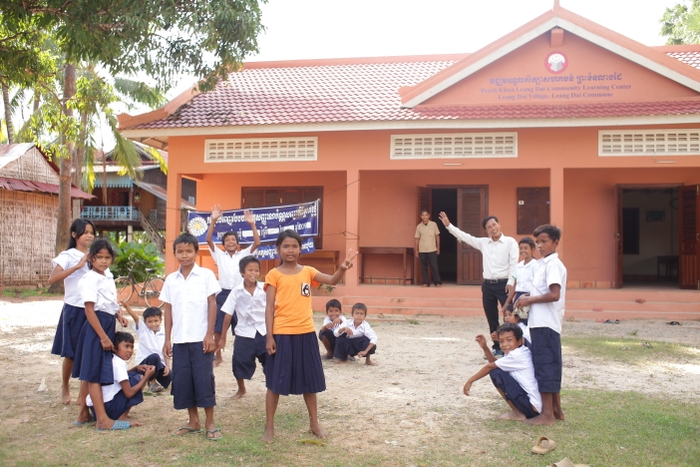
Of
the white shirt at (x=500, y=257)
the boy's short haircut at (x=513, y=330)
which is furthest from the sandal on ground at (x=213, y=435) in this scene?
the white shirt at (x=500, y=257)

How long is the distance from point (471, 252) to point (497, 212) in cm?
101

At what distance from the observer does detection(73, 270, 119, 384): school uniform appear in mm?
4684

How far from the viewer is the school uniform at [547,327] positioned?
15.5ft

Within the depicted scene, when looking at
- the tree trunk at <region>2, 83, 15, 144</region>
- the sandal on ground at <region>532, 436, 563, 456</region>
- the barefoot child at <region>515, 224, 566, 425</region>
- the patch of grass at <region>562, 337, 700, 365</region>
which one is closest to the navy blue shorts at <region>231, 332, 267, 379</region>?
the barefoot child at <region>515, 224, 566, 425</region>

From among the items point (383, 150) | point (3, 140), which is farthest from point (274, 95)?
point (3, 140)

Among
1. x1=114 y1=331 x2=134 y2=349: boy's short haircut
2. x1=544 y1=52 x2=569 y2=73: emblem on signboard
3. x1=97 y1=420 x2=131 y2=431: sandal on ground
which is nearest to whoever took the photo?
x1=97 y1=420 x2=131 y2=431: sandal on ground

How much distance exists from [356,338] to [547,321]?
9.20 feet

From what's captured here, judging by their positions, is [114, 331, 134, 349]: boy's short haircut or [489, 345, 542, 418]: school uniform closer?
[489, 345, 542, 418]: school uniform

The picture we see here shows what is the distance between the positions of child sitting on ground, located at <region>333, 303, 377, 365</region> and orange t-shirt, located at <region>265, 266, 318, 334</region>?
2657 mm

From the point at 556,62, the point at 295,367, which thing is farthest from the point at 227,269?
the point at 556,62

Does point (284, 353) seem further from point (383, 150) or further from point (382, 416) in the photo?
point (383, 150)

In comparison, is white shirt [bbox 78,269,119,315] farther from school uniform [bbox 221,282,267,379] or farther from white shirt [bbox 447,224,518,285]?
white shirt [bbox 447,224,518,285]

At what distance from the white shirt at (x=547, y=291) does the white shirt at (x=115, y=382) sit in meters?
3.02

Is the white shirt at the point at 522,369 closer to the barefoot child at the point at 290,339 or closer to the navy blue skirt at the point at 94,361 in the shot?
the barefoot child at the point at 290,339
